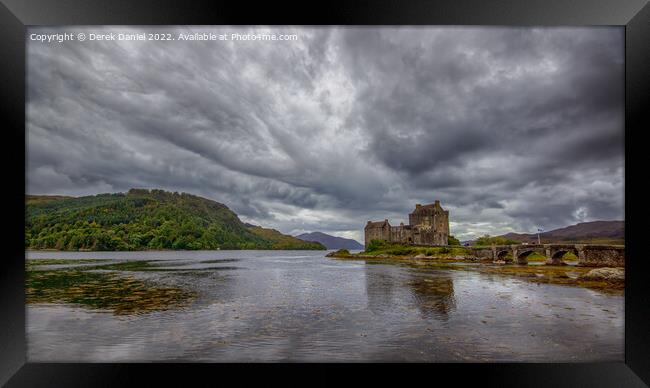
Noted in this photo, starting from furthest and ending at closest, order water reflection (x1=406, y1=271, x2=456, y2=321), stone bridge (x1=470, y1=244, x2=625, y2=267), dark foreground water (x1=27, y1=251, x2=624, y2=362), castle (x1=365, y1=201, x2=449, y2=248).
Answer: castle (x1=365, y1=201, x2=449, y2=248), stone bridge (x1=470, y1=244, x2=625, y2=267), water reflection (x1=406, y1=271, x2=456, y2=321), dark foreground water (x1=27, y1=251, x2=624, y2=362)

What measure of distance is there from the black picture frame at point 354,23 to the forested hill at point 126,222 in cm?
5077

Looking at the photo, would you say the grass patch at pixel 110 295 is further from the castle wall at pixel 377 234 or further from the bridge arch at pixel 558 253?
the castle wall at pixel 377 234

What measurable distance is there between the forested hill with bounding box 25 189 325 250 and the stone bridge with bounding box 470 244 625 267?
5784cm

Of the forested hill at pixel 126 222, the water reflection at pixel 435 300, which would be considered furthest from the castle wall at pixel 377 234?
the water reflection at pixel 435 300

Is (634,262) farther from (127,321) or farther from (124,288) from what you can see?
(124,288)

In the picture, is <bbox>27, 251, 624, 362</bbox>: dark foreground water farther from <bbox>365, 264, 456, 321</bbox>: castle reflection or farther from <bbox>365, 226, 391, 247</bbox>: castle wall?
<bbox>365, 226, 391, 247</bbox>: castle wall

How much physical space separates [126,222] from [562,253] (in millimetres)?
70368

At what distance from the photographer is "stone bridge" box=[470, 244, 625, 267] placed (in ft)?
89.0

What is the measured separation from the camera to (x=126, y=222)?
195ft

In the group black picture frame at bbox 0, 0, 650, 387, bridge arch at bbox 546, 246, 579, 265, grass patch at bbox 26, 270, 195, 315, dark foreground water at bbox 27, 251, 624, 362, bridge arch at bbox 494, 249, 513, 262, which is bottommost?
bridge arch at bbox 494, 249, 513, 262

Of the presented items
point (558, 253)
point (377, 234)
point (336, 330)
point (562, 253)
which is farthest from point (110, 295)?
point (377, 234)

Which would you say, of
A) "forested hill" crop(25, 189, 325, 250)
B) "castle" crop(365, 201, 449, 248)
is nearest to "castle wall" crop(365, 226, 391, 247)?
"castle" crop(365, 201, 449, 248)

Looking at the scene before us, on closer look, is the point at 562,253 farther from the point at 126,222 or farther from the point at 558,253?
the point at 126,222

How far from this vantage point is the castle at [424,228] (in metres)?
56.9
